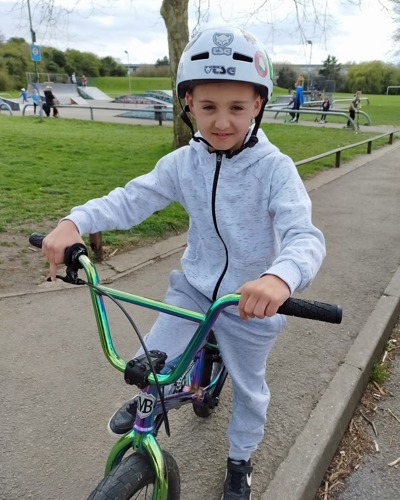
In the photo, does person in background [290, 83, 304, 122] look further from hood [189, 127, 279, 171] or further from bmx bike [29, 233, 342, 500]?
bmx bike [29, 233, 342, 500]

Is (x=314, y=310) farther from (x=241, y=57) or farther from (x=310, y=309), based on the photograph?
(x=241, y=57)

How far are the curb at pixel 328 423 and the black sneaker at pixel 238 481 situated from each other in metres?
0.10

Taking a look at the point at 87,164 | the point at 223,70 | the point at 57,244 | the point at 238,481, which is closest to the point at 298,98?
the point at 87,164

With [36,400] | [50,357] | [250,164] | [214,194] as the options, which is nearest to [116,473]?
[214,194]

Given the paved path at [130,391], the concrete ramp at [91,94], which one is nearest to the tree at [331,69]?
the concrete ramp at [91,94]

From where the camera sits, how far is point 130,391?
2.71 meters

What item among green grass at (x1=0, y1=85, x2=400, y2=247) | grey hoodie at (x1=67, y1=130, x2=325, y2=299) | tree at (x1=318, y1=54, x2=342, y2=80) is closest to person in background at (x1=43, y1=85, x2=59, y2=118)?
green grass at (x1=0, y1=85, x2=400, y2=247)

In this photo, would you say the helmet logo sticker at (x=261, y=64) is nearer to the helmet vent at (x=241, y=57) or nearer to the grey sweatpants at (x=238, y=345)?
the helmet vent at (x=241, y=57)

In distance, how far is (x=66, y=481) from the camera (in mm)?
2113

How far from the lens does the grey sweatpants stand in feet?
5.96

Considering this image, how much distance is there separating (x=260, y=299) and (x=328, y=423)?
62.6 inches

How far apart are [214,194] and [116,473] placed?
1.00 metres

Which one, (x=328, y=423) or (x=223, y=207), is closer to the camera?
(x=223, y=207)

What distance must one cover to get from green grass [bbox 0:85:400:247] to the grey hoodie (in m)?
2.91
